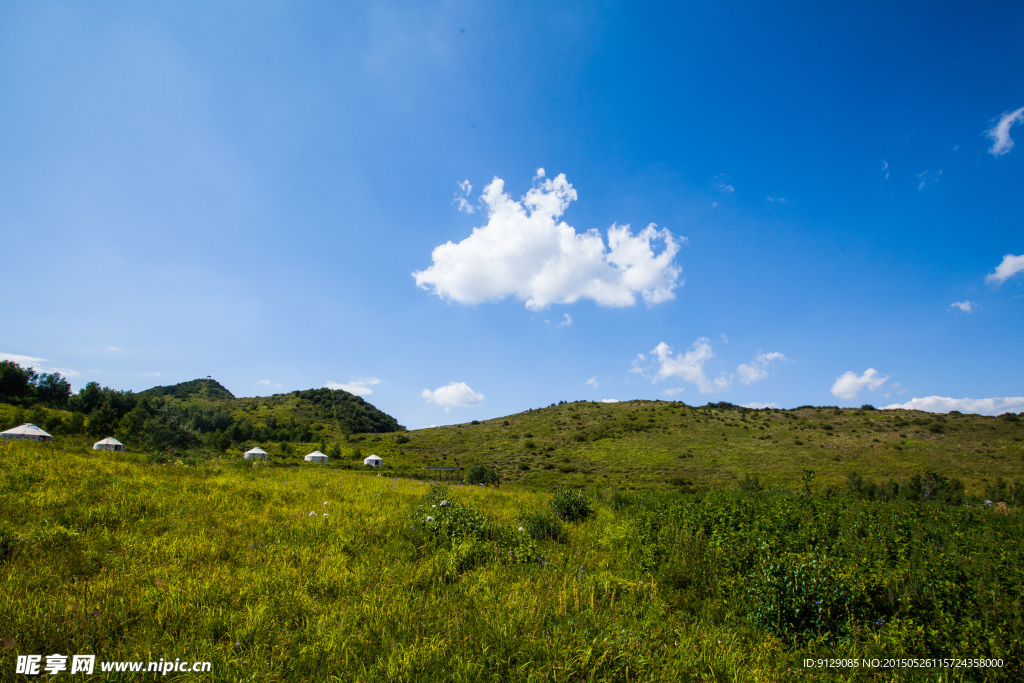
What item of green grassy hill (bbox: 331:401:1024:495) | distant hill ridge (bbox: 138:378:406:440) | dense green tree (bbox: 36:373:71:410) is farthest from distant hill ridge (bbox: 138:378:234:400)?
green grassy hill (bbox: 331:401:1024:495)

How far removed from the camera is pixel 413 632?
360cm

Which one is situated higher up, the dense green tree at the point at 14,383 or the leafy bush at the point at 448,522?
the dense green tree at the point at 14,383

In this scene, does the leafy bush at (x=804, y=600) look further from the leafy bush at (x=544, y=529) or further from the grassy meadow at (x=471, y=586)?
the leafy bush at (x=544, y=529)

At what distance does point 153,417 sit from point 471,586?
89551mm

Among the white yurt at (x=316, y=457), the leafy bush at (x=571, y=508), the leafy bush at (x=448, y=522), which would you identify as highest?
the leafy bush at (x=448, y=522)

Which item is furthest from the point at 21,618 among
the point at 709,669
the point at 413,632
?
the point at 709,669

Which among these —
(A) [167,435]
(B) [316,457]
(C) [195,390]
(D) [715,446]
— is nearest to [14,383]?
(A) [167,435]

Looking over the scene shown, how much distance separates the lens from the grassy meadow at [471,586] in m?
3.24

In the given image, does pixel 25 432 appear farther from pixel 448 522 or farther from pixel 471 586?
pixel 471 586

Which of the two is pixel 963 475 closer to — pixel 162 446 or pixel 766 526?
pixel 766 526

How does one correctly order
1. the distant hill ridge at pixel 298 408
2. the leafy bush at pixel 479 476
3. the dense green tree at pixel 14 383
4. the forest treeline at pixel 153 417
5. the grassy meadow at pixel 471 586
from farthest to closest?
the distant hill ridge at pixel 298 408 → the dense green tree at pixel 14 383 → the forest treeline at pixel 153 417 → the leafy bush at pixel 479 476 → the grassy meadow at pixel 471 586

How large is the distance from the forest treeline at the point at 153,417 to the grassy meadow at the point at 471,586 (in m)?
60.6

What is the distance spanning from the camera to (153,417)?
6662cm

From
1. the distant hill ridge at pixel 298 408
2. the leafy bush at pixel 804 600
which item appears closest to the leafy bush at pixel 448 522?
the leafy bush at pixel 804 600
